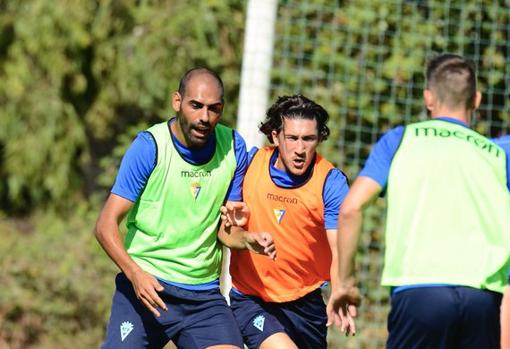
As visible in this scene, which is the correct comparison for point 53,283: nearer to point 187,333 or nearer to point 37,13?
point 37,13

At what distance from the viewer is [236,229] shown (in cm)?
612

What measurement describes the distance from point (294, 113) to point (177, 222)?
934mm

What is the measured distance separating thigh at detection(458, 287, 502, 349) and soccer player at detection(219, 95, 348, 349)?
1.57 m

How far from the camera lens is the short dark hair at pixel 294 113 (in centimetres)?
637

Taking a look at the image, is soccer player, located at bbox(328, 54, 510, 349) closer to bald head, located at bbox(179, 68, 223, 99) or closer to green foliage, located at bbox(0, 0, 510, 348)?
bald head, located at bbox(179, 68, 223, 99)

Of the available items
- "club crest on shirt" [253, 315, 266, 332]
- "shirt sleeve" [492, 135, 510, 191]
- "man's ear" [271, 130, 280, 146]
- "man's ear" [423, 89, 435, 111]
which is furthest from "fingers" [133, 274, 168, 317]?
"shirt sleeve" [492, 135, 510, 191]

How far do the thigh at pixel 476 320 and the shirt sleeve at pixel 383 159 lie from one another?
A: 0.57 m

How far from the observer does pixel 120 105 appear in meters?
12.1

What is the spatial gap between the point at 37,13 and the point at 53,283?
9.08ft

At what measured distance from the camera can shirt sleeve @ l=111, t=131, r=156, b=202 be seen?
5.95m

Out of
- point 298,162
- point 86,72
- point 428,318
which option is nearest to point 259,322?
point 298,162

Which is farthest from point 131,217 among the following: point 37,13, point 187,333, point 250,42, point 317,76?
point 37,13

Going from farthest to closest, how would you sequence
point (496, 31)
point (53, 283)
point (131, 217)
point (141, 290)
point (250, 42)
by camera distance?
point (53, 283) → point (496, 31) → point (250, 42) → point (131, 217) → point (141, 290)

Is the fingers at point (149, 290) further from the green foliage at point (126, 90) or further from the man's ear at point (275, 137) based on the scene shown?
the green foliage at point (126, 90)
